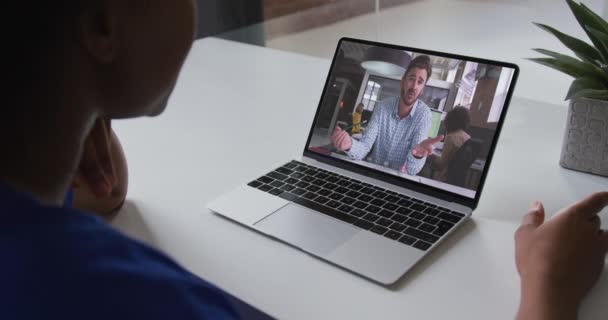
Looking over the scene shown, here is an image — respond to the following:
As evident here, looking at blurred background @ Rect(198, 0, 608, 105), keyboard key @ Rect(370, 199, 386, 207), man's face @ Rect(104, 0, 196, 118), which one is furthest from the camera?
blurred background @ Rect(198, 0, 608, 105)

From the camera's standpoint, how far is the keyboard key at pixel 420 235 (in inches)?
30.4

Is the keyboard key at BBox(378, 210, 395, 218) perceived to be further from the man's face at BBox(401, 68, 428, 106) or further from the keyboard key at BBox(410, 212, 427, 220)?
the man's face at BBox(401, 68, 428, 106)

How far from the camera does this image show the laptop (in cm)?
78

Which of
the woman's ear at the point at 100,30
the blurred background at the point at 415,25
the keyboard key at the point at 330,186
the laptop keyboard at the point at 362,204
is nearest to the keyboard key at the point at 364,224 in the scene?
the laptop keyboard at the point at 362,204

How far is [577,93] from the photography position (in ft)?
2.90

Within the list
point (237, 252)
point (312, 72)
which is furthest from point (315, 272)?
point (312, 72)

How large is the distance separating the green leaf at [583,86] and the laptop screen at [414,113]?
106mm

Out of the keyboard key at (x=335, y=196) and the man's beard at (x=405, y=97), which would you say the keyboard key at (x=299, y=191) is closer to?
the keyboard key at (x=335, y=196)

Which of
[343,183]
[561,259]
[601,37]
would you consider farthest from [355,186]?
[601,37]

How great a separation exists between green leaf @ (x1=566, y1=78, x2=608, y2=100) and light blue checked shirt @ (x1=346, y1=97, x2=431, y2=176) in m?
0.20

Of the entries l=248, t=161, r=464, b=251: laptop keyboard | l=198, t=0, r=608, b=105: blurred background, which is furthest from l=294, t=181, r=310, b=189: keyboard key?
l=198, t=0, r=608, b=105: blurred background

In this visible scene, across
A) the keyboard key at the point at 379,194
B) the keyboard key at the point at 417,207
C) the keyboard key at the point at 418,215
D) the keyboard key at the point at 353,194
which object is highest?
the keyboard key at the point at 417,207

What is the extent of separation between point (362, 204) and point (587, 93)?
356 millimetres

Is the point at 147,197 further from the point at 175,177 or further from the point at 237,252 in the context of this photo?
the point at 237,252
